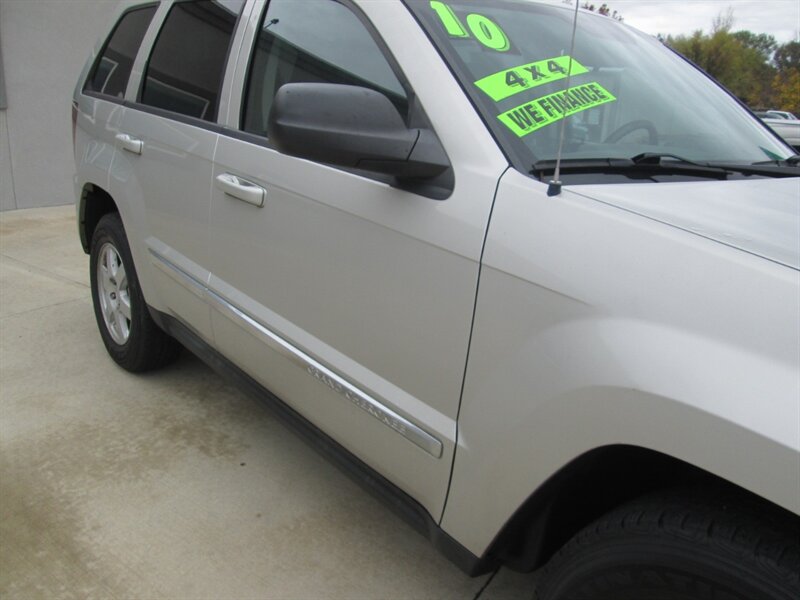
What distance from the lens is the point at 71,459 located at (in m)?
2.79

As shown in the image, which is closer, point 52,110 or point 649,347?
point 649,347

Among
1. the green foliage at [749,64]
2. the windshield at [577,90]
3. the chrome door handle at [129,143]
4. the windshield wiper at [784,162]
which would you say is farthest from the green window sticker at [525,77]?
the green foliage at [749,64]

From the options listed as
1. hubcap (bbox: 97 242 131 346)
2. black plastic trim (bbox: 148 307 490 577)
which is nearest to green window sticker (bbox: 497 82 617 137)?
black plastic trim (bbox: 148 307 490 577)

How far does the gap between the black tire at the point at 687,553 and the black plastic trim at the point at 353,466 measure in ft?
1.16

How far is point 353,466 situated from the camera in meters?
2.11

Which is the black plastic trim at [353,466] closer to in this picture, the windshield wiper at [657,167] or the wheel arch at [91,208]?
the windshield wiper at [657,167]

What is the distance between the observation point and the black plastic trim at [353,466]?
5.84 ft

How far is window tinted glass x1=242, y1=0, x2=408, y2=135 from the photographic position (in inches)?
78.7

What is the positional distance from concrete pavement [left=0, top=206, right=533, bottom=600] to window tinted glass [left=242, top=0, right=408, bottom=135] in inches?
52.1

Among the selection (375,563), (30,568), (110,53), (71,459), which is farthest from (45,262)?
(375,563)

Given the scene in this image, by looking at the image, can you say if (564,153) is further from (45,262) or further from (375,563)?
(45,262)

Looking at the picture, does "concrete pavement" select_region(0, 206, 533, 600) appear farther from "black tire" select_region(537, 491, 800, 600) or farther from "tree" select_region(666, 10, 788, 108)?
"tree" select_region(666, 10, 788, 108)

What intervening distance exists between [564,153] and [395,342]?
0.62m

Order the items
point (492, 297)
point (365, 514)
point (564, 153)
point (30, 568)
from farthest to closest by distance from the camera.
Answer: point (365, 514), point (30, 568), point (564, 153), point (492, 297)
